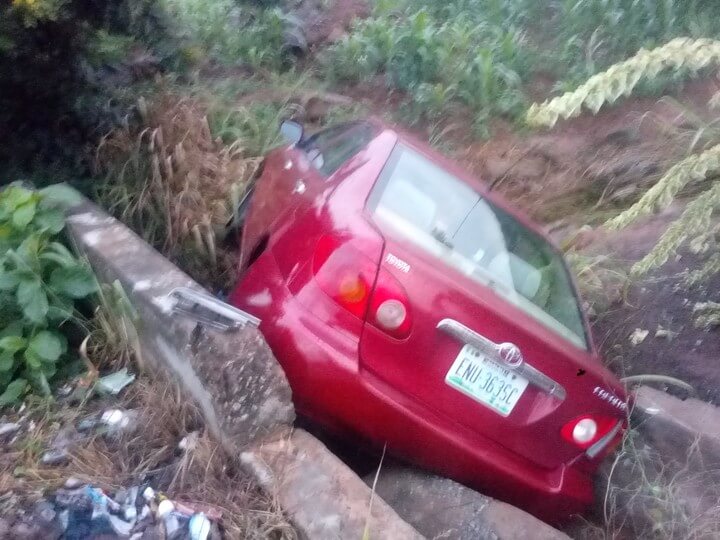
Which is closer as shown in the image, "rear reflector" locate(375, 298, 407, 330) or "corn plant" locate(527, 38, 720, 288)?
"rear reflector" locate(375, 298, 407, 330)

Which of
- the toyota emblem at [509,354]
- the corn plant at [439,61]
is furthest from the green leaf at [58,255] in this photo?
the corn plant at [439,61]

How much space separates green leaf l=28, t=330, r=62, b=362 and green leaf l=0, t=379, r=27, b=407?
0.45 ft

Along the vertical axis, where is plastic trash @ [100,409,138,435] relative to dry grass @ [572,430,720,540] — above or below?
below

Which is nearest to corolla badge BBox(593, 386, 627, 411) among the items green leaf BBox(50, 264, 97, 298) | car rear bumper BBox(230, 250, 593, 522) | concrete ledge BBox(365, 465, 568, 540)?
car rear bumper BBox(230, 250, 593, 522)

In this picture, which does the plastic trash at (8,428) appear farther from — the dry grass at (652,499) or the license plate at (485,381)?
the dry grass at (652,499)

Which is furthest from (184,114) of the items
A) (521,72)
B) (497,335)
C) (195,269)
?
(521,72)

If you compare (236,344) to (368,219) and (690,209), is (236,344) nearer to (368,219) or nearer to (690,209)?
(368,219)

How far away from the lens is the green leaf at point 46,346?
2.72 meters

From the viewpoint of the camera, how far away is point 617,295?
427cm

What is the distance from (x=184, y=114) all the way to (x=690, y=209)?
9.59ft

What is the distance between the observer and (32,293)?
9.03 feet

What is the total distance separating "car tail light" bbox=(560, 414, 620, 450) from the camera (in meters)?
2.73

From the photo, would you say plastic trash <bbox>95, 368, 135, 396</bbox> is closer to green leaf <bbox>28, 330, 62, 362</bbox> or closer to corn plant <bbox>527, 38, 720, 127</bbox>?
green leaf <bbox>28, 330, 62, 362</bbox>

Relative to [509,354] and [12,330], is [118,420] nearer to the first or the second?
[12,330]
